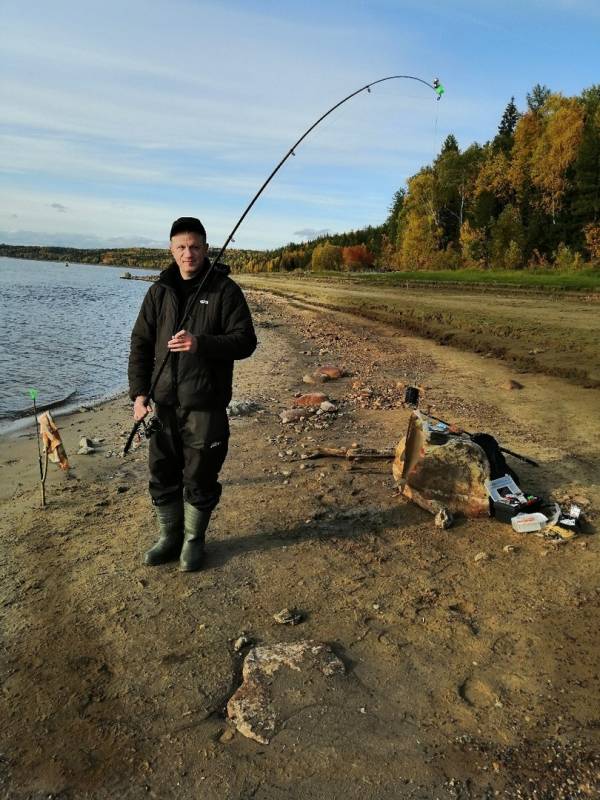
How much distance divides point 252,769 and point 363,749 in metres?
0.52

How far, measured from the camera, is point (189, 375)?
4.00 meters

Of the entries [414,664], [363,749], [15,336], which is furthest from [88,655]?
[15,336]

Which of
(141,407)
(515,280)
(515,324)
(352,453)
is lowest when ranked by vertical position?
(352,453)

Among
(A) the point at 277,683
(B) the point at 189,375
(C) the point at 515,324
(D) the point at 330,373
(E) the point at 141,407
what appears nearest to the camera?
(A) the point at 277,683

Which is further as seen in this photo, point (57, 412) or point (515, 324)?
point (515, 324)

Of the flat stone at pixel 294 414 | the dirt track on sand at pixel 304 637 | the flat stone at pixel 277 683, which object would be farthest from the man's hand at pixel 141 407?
the flat stone at pixel 294 414

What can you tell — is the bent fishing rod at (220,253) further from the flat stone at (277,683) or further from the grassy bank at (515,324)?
the grassy bank at (515,324)

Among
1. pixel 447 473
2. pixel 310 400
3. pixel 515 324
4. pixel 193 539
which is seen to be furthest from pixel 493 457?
pixel 515 324

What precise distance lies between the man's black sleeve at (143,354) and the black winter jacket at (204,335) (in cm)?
3

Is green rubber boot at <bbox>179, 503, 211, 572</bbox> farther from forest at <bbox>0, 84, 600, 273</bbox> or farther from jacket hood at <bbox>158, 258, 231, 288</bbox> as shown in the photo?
forest at <bbox>0, 84, 600, 273</bbox>

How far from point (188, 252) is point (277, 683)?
2826mm

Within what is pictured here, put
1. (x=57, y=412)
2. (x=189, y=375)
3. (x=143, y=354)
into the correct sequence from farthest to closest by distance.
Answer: (x=57, y=412) → (x=143, y=354) → (x=189, y=375)

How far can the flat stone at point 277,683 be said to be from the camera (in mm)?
2816

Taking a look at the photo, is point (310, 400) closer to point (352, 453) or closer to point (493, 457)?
point (352, 453)
